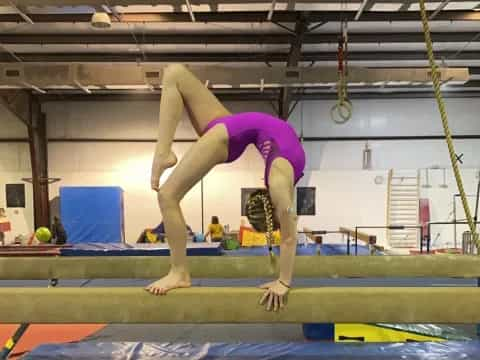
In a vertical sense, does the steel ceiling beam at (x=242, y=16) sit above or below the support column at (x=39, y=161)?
above

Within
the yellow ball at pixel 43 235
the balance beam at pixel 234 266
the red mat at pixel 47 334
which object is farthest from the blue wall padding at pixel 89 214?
the balance beam at pixel 234 266

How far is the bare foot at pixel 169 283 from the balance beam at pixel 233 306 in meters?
0.03

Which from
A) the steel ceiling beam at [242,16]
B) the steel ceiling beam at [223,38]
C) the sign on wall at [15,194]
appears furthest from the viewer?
the sign on wall at [15,194]

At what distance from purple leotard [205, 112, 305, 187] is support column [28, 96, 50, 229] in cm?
1129

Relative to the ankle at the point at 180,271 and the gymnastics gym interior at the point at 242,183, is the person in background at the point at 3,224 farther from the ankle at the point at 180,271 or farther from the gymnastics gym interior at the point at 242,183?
the ankle at the point at 180,271

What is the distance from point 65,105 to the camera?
12.4 m

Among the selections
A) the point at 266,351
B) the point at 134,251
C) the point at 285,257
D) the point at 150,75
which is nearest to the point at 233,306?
the point at 285,257

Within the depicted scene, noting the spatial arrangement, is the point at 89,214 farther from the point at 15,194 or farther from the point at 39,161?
the point at 15,194

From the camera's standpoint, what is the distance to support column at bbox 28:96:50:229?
11797 mm

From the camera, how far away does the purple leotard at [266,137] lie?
2.06 meters

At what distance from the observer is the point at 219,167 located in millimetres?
12336

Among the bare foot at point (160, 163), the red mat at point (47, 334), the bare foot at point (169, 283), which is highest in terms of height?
the bare foot at point (160, 163)

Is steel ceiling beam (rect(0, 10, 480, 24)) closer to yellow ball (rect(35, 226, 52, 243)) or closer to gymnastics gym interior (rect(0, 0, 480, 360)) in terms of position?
gymnastics gym interior (rect(0, 0, 480, 360))

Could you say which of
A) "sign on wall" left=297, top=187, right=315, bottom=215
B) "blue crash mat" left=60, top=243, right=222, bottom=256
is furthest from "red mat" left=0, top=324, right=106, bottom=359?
"sign on wall" left=297, top=187, right=315, bottom=215
